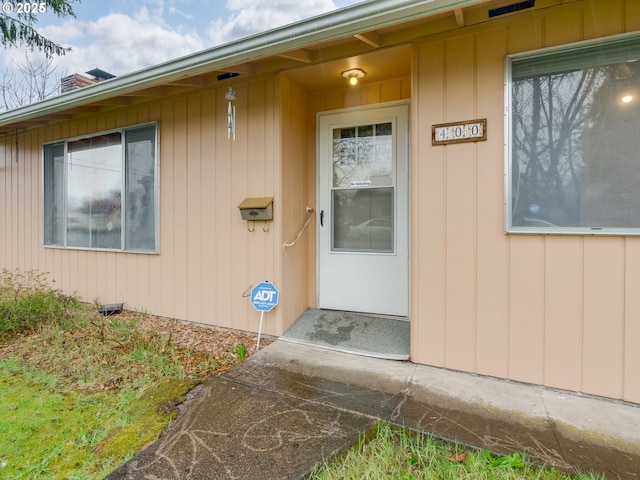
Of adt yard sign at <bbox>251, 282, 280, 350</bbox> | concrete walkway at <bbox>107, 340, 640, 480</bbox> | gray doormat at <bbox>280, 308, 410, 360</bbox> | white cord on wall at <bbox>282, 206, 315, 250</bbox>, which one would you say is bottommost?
concrete walkway at <bbox>107, 340, 640, 480</bbox>

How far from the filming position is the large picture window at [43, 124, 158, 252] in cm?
384

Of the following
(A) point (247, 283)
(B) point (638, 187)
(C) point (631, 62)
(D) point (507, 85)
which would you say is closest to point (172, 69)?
(A) point (247, 283)

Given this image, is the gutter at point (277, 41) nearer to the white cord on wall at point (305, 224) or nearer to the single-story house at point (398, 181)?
the single-story house at point (398, 181)

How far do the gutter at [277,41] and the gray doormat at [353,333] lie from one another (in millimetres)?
2423

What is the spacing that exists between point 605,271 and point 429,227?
3.61ft

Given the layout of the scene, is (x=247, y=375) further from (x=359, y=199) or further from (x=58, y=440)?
(x=359, y=199)

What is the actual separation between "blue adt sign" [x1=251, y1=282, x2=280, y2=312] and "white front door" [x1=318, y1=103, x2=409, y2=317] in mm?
679

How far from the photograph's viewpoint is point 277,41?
2418mm

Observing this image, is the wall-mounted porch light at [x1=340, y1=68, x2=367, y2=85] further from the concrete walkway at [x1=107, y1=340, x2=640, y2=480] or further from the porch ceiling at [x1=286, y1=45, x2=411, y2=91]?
the concrete walkway at [x1=107, y1=340, x2=640, y2=480]

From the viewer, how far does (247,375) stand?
236 cm

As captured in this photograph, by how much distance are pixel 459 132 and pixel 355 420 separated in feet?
6.83

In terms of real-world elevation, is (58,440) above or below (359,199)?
below

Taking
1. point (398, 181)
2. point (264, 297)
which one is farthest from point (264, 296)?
point (398, 181)

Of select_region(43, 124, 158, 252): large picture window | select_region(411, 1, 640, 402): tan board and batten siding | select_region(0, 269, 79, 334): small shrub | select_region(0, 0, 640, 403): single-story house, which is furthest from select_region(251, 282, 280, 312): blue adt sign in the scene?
select_region(0, 269, 79, 334): small shrub
